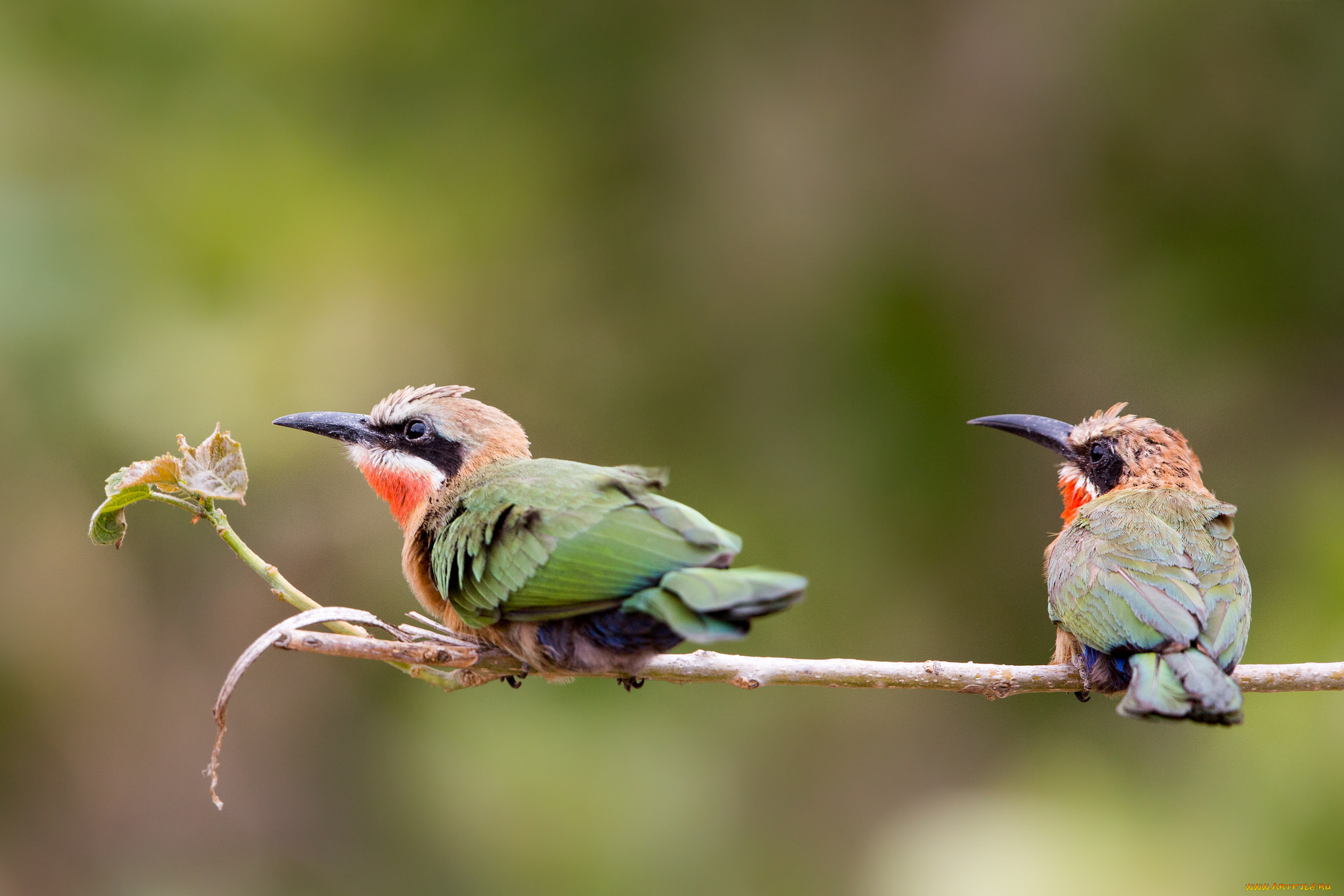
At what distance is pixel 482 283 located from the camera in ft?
19.4

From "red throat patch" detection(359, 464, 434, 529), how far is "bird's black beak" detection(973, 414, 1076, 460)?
202 cm

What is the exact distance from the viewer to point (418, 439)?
3277 millimetres

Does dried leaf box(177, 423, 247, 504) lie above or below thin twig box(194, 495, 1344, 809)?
above

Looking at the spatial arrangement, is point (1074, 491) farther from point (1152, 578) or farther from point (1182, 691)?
point (1182, 691)

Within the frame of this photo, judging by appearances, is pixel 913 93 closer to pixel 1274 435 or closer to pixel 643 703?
pixel 1274 435

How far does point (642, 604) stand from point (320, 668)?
3728mm

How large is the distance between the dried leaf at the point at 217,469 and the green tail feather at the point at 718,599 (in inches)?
31.9

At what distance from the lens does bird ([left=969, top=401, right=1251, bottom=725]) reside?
2.59 metres

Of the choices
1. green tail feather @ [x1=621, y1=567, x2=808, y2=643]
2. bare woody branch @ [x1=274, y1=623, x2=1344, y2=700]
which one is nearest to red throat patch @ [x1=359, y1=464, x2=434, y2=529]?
bare woody branch @ [x1=274, y1=623, x2=1344, y2=700]

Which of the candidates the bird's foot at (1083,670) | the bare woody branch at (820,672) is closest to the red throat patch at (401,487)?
the bare woody branch at (820,672)

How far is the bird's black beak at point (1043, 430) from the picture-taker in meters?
4.22

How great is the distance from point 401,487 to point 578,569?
921mm

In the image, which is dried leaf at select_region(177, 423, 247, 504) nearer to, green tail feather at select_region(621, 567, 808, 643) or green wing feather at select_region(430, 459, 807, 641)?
green wing feather at select_region(430, 459, 807, 641)

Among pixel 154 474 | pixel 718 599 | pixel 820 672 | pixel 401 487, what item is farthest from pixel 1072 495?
pixel 154 474
